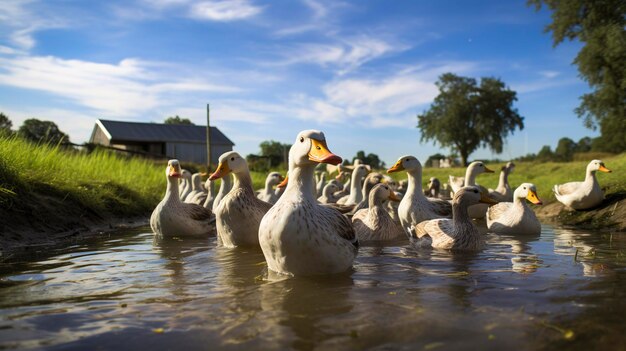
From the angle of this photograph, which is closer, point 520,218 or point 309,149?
point 309,149

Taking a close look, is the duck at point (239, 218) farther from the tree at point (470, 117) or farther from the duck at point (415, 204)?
the tree at point (470, 117)

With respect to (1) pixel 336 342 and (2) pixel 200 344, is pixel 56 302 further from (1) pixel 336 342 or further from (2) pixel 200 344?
(1) pixel 336 342

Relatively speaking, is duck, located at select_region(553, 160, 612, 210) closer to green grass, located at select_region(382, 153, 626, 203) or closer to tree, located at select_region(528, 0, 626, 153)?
green grass, located at select_region(382, 153, 626, 203)

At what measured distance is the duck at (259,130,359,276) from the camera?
4.95 meters

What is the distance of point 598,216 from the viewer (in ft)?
37.1

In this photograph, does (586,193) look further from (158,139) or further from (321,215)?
(158,139)

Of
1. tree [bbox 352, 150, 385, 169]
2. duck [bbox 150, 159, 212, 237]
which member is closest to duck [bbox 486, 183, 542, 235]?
duck [bbox 150, 159, 212, 237]

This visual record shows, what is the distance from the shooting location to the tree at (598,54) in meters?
27.0

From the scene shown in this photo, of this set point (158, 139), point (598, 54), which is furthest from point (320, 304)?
point (158, 139)

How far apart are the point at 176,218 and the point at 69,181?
420 cm

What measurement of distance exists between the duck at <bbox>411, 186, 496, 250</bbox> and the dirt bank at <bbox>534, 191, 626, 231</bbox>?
160 inches

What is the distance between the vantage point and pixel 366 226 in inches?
362

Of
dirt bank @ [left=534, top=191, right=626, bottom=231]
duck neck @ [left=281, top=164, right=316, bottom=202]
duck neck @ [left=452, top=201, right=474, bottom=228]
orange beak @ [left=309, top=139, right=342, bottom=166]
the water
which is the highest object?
orange beak @ [left=309, top=139, right=342, bottom=166]

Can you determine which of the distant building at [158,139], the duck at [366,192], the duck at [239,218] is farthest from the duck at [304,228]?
the distant building at [158,139]
